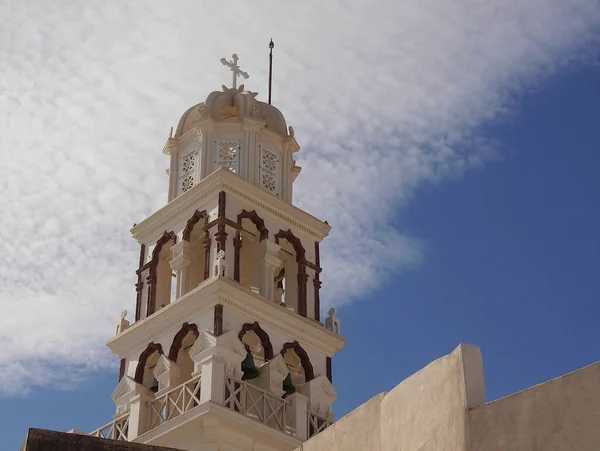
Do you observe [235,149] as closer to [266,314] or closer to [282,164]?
[282,164]

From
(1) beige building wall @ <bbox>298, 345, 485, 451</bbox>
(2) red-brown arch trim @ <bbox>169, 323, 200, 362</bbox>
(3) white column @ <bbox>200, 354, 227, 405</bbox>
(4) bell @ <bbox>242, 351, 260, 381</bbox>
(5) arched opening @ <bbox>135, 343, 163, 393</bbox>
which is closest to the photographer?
(1) beige building wall @ <bbox>298, 345, 485, 451</bbox>

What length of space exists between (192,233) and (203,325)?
10.6ft

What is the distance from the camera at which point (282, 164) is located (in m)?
28.9

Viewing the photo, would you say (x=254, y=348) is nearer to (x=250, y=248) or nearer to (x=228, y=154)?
(x=250, y=248)

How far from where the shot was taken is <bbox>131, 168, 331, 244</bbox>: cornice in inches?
1064

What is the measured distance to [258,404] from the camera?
2359 centimetres

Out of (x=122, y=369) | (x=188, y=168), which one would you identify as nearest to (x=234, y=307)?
(x=122, y=369)

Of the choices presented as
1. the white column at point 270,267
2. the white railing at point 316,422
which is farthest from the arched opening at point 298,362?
the white railing at point 316,422

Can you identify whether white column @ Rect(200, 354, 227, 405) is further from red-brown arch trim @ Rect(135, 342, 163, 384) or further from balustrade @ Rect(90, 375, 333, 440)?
red-brown arch trim @ Rect(135, 342, 163, 384)

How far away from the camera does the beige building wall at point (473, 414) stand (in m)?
8.68

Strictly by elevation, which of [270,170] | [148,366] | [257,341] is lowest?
[148,366]

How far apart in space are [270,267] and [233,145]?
3382 millimetres

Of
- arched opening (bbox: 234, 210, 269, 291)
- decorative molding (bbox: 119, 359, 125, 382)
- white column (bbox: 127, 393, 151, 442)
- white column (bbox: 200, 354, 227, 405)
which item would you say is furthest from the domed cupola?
white column (bbox: 200, 354, 227, 405)

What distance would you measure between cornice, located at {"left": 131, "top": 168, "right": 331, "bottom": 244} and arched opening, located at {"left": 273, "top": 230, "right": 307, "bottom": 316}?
0.45m
